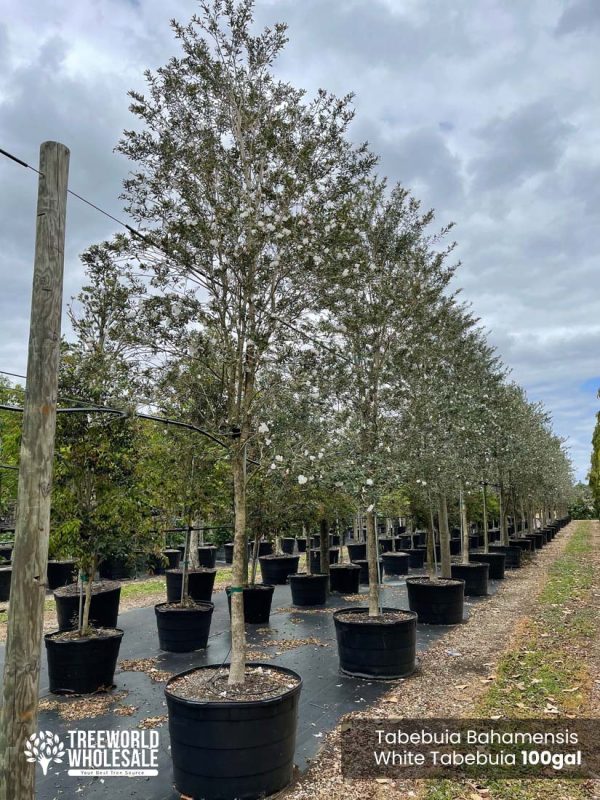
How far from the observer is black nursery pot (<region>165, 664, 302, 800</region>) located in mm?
3516

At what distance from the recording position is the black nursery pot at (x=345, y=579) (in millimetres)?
12023

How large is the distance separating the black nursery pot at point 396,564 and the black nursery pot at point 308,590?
5.25 m

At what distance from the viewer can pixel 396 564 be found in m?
15.5

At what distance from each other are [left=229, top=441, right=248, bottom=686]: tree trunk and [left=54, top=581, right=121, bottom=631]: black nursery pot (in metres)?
4.39

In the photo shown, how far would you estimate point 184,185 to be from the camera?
4.68 meters

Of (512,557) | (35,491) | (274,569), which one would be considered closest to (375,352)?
(35,491)

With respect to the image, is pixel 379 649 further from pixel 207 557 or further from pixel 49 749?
pixel 207 557

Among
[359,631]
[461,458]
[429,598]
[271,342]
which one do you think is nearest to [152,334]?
[271,342]

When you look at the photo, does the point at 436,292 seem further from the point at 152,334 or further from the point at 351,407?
the point at 152,334

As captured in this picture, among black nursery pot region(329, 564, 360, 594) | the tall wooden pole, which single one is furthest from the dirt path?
black nursery pot region(329, 564, 360, 594)

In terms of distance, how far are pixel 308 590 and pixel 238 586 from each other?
22.1 feet

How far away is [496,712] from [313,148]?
5.26 m

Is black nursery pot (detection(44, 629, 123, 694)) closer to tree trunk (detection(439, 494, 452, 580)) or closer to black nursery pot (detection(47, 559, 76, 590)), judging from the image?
tree trunk (detection(439, 494, 452, 580))

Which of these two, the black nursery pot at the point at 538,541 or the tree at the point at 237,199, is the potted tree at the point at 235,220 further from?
the black nursery pot at the point at 538,541
